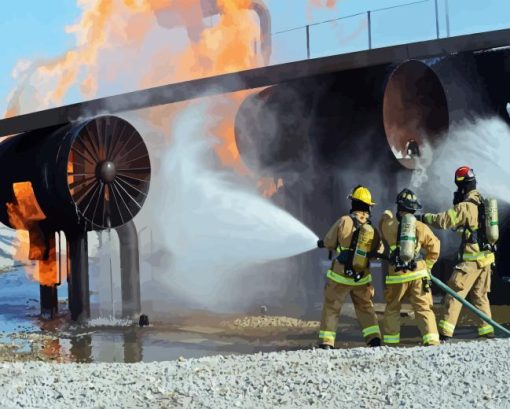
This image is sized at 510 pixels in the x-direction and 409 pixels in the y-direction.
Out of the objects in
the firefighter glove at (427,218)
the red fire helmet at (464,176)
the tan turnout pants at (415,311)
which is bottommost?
the tan turnout pants at (415,311)

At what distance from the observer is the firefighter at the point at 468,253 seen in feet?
24.5

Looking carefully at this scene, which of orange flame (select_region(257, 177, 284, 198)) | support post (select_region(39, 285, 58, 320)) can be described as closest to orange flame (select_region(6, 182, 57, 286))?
support post (select_region(39, 285, 58, 320))

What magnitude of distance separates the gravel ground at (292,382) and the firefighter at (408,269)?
0.87m

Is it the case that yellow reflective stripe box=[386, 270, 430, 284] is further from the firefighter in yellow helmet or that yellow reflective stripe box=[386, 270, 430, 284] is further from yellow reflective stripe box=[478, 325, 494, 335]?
yellow reflective stripe box=[478, 325, 494, 335]

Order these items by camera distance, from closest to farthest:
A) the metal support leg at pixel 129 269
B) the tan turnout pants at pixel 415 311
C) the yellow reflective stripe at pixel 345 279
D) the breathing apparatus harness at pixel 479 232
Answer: the tan turnout pants at pixel 415 311
the yellow reflective stripe at pixel 345 279
the breathing apparatus harness at pixel 479 232
the metal support leg at pixel 129 269

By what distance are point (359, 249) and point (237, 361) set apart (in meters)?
1.73

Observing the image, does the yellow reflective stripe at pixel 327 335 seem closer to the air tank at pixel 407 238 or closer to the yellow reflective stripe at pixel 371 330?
the yellow reflective stripe at pixel 371 330

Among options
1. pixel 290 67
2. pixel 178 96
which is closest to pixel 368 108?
pixel 290 67

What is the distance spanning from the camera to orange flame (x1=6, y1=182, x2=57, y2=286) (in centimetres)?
1105

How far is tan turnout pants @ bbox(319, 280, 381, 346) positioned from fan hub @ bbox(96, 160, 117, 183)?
486 cm

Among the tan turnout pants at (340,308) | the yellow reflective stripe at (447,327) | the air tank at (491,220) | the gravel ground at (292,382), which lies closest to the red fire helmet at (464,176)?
the air tank at (491,220)

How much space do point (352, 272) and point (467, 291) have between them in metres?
1.53

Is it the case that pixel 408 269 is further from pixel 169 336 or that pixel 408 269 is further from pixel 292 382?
pixel 169 336

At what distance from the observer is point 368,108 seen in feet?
35.4
